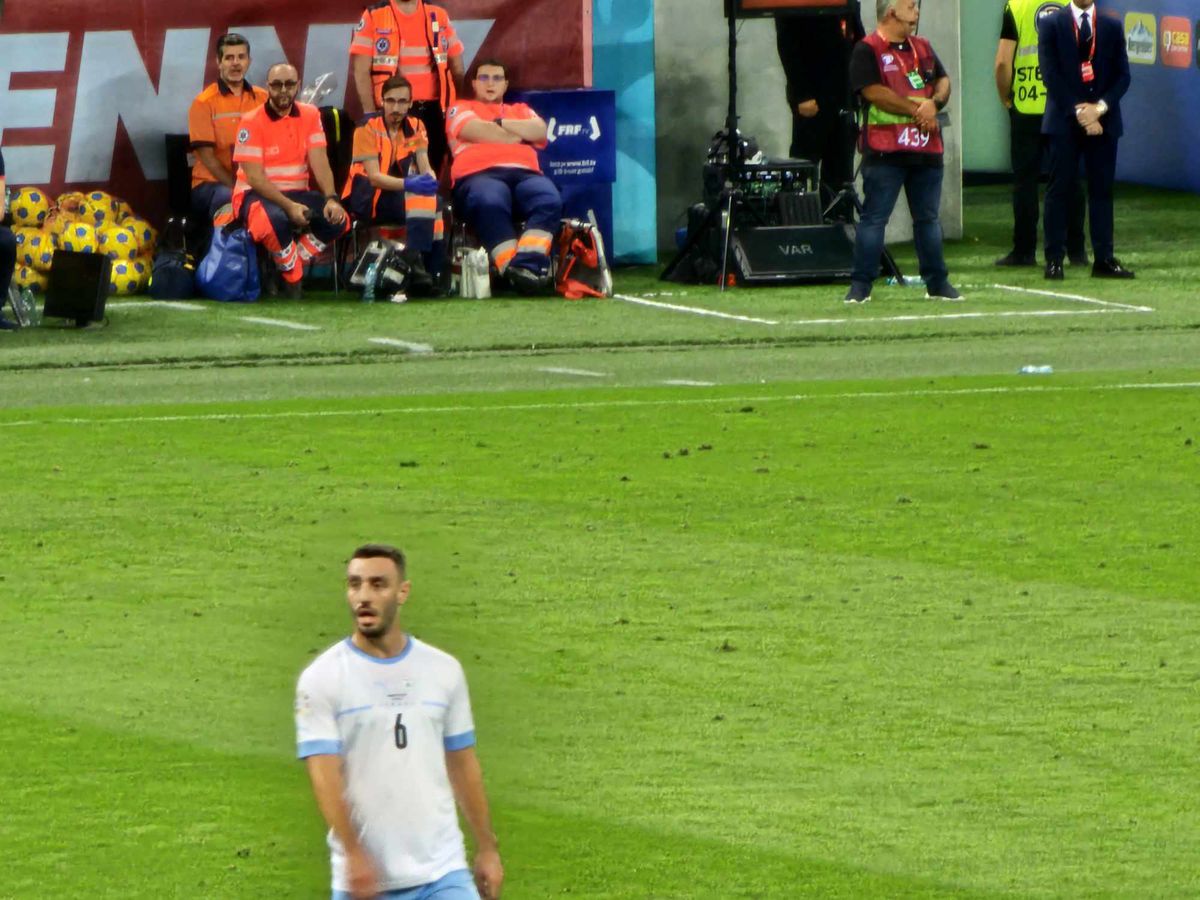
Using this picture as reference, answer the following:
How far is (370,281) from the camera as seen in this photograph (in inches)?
751

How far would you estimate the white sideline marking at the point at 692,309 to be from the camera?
17.8 metres

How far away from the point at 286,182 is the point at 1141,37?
1315cm

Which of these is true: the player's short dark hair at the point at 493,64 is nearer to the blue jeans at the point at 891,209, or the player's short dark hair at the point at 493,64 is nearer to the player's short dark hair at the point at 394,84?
the player's short dark hair at the point at 394,84

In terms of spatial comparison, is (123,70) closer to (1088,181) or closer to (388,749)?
(1088,181)

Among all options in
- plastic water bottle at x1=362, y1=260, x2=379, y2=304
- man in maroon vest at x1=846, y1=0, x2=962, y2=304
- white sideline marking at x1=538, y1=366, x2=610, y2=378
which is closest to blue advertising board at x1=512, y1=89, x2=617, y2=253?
plastic water bottle at x1=362, y1=260, x2=379, y2=304

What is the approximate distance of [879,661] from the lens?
349 inches

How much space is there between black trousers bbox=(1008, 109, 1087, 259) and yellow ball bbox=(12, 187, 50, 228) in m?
7.29

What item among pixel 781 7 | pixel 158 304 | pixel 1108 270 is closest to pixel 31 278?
pixel 158 304

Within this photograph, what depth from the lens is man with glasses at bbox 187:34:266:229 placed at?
63.6 ft

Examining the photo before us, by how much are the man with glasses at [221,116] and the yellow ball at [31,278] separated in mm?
1201

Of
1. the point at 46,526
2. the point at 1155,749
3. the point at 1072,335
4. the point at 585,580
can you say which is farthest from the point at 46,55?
the point at 1155,749

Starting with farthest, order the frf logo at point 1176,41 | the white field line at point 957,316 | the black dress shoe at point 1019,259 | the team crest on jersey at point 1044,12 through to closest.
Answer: the frf logo at point 1176,41 < the black dress shoe at point 1019,259 < the team crest on jersey at point 1044,12 < the white field line at point 957,316

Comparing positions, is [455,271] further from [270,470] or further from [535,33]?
[270,470]

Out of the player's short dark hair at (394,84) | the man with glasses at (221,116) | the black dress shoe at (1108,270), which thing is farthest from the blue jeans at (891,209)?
the man with glasses at (221,116)
